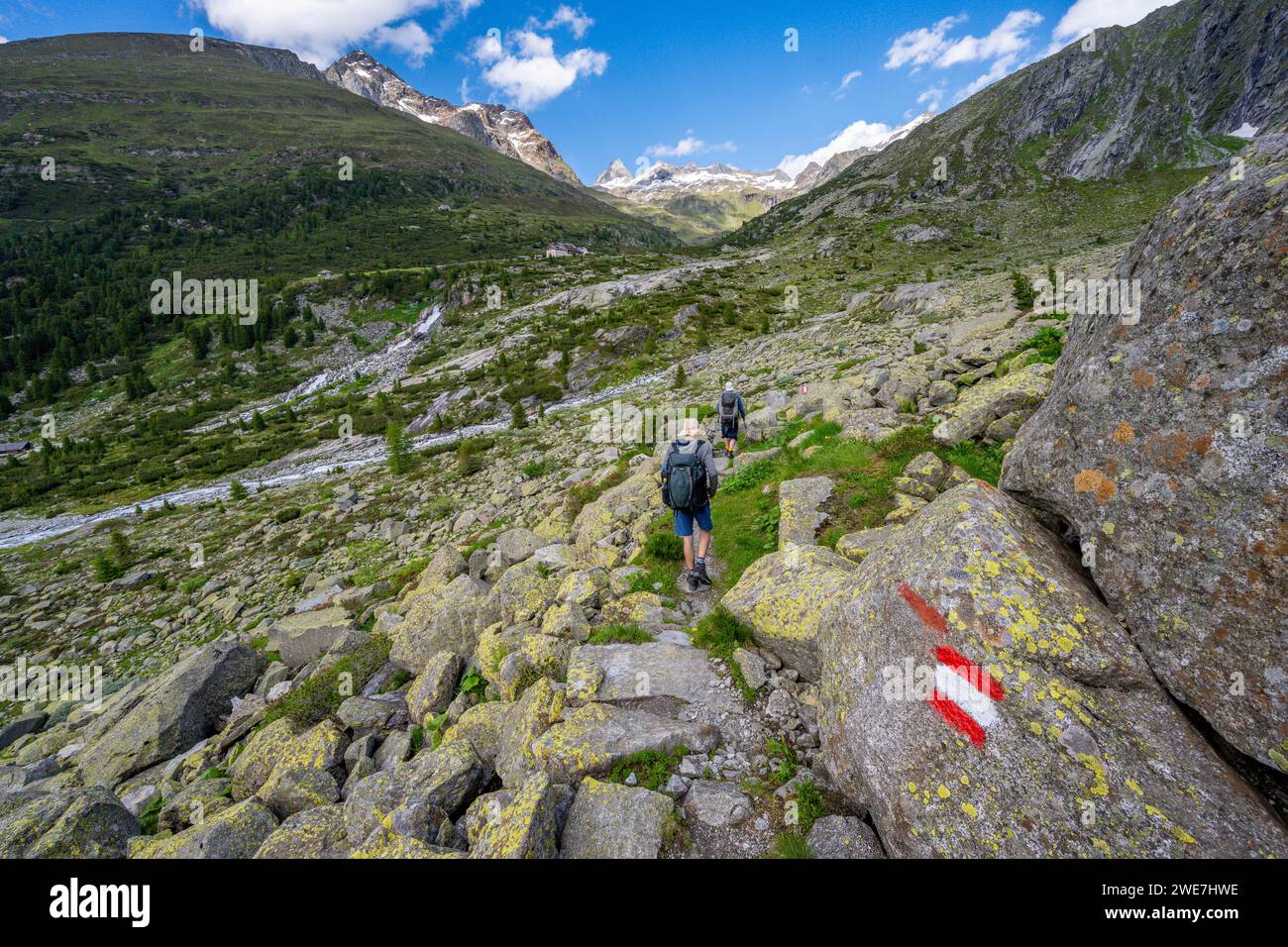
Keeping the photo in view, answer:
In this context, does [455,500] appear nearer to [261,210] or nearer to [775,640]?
[775,640]

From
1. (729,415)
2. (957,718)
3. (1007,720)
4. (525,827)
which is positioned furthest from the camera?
(729,415)

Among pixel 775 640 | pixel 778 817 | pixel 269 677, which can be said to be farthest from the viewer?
pixel 269 677

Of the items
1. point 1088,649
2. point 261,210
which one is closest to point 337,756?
point 1088,649

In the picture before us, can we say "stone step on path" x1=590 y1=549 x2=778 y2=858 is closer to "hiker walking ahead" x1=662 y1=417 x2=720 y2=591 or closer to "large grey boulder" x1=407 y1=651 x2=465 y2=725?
"hiker walking ahead" x1=662 y1=417 x2=720 y2=591

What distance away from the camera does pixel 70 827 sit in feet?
19.9

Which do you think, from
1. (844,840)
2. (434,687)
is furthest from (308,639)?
(844,840)

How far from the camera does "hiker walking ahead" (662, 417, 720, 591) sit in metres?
8.22

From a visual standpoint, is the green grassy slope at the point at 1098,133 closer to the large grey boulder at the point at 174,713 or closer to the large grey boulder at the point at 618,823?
the large grey boulder at the point at 618,823

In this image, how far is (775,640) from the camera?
615 cm

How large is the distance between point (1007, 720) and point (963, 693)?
31cm

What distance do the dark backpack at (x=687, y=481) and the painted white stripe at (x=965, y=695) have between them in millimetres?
4591

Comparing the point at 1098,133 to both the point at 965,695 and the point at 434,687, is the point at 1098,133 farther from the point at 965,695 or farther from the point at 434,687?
the point at 434,687

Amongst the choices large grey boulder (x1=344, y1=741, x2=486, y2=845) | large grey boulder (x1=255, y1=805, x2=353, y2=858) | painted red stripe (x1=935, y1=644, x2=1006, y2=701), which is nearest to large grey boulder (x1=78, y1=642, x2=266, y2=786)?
large grey boulder (x1=255, y1=805, x2=353, y2=858)
